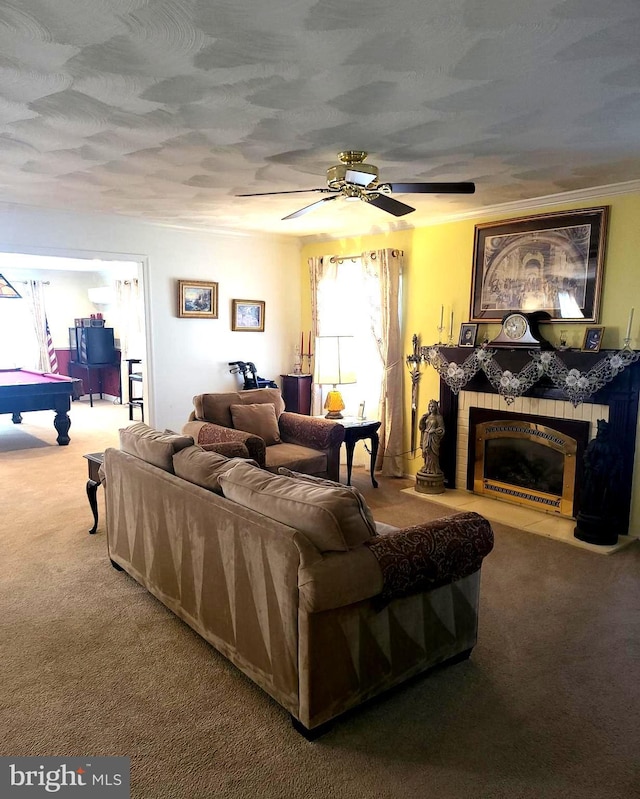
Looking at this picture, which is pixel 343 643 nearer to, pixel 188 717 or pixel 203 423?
pixel 188 717

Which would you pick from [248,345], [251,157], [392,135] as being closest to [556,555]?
[392,135]

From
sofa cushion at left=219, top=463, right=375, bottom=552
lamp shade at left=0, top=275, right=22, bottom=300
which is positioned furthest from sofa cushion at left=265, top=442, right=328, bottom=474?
lamp shade at left=0, top=275, right=22, bottom=300

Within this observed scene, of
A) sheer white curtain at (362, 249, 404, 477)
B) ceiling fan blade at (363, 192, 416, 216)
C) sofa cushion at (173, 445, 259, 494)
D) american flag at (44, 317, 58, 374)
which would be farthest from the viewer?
american flag at (44, 317, 58, 374)

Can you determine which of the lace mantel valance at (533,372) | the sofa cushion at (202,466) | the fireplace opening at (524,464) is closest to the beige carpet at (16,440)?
the sofa cushion at (202,466)

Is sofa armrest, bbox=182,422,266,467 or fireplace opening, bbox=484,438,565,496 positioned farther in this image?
fireplace opening, bbox=484,438,565,496

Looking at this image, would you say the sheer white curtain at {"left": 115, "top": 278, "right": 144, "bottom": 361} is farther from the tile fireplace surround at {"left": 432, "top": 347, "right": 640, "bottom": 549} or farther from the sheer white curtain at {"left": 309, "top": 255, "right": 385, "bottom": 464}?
Answer: the tile fireplace surround at {"left": 432, "top": 347, "right": 640, "bottom": 549}

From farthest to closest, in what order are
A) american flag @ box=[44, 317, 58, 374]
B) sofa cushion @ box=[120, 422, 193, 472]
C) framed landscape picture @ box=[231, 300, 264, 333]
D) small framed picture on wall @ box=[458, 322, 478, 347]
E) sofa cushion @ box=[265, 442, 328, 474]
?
american flag @ box=[44, 317, 58, 374]
framed landscape picture @ box=[231, 300, 264, 333]
small framed picture on wall @ box=[458, 322, 478, 347]
sofa cushion @ box=[265, 442, 328, 474]
sofa cushion @ box=[120, 422, 193, 472]

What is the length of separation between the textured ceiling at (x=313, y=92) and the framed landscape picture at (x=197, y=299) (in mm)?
1750

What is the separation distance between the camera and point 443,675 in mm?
2451

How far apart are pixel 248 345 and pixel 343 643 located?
15.2ft

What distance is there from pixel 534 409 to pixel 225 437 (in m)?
2.43

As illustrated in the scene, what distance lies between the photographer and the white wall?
5.11m

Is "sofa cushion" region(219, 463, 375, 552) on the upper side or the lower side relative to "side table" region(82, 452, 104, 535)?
upper

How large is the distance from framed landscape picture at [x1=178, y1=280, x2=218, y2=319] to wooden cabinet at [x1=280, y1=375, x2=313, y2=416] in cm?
113
